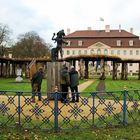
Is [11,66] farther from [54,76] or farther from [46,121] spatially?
[46,121]

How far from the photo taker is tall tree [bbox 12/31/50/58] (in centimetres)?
7075

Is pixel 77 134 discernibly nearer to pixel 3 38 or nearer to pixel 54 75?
pixel 54 75

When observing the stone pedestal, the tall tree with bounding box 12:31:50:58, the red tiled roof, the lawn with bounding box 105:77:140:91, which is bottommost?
the lawn with bounding box 105:77:140:91

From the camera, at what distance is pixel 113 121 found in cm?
1020

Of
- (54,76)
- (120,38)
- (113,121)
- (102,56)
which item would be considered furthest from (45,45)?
(113,121)

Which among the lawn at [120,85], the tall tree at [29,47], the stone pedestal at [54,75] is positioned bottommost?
the lawn at [120,85]

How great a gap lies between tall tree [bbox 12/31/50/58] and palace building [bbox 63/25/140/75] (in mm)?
21356

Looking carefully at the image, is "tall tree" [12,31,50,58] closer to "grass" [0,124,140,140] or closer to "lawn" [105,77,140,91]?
"lawn" [105,77,140,91]

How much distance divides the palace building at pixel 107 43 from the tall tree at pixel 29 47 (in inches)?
841

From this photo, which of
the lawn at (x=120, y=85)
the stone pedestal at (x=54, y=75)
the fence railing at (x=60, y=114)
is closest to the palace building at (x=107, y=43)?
the lawn at (x=120, y=85)

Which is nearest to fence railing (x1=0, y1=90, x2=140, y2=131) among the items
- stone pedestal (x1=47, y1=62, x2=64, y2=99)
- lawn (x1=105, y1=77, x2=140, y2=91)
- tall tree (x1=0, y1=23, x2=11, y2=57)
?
stone pedestal (x1=47, y1=62, x2=64, y2=99)

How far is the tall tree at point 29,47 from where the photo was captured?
70.8 metres

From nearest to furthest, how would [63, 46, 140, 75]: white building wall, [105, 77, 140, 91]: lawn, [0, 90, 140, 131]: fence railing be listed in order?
[0, 90, 140, 131]: fence railing
[105, 77, 140, 91]: lawn
[63, 46, 140, 75]: white building wall

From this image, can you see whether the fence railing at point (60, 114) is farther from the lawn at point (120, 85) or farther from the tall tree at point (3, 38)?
the tall tree at point (3, 38)
